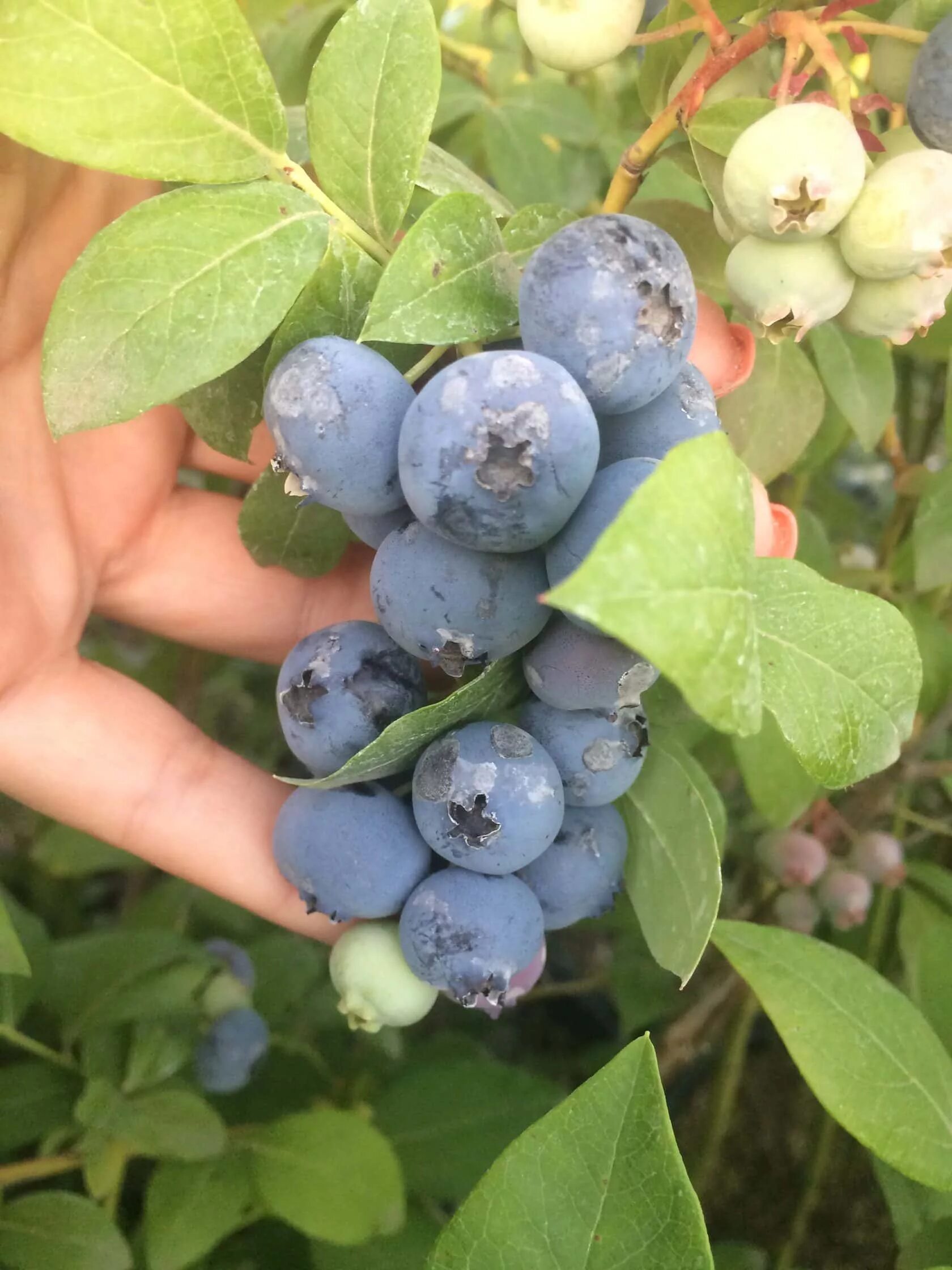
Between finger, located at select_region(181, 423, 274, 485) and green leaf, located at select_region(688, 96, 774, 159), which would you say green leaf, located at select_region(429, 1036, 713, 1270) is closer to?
green leaf, located at select_region(688, 96, 774, 159)

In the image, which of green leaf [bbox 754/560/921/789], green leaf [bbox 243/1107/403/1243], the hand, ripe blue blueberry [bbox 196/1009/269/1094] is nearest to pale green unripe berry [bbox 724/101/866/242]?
green leaf [bbox 754/560/921/789]

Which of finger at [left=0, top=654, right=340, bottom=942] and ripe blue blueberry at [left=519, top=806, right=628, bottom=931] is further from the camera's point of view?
finger at [left=0, top=654, right=340, bottom=942]

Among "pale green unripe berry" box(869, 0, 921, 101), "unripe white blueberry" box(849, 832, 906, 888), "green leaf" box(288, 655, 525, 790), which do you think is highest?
"pale green unripe berry" box(869, 0, 921, 101)

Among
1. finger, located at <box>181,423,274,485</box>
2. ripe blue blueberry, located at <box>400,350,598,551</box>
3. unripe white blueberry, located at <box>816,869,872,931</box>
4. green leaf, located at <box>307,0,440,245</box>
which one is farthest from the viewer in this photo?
unripe white blueberry, located at <box>816,869,872,931</box>

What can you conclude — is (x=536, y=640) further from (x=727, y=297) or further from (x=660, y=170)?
(x=660, y=170)

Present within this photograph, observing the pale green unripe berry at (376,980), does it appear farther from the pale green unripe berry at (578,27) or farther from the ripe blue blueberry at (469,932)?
the pale green unripe berry at (578,27)

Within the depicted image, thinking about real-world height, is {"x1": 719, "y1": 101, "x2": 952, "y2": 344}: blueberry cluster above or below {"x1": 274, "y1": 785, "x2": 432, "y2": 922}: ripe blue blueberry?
above

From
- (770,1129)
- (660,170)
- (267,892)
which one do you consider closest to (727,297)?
(660,170)
